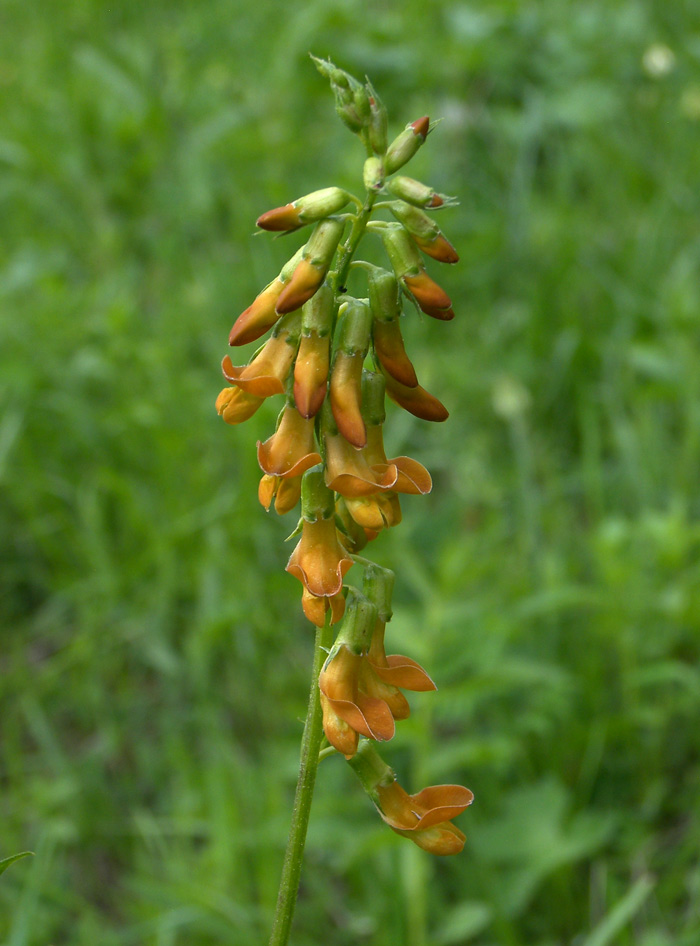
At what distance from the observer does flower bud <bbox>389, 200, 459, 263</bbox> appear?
1228 millimetres

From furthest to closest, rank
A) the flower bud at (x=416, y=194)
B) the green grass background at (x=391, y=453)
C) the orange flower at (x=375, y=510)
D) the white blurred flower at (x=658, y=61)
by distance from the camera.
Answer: the white blurred flower at (x=658, y=61) → the green grass background at (x=391, y=453) → the orange flower at (x=375, y=510) → the flower bud at (x=416, y=194)

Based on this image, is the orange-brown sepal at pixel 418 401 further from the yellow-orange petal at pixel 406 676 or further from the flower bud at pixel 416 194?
the yellow-orange petal at pixel 406 676

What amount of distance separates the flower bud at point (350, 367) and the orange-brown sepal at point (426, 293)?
9 cm

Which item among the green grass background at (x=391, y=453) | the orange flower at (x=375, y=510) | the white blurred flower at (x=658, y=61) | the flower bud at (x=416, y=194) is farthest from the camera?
the white blurred flower at (x=658, y=61)

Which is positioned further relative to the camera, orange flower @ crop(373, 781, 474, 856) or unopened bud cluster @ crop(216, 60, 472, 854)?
orange flower @ crop(373, 781, 474, 856)

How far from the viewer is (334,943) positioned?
253 cm

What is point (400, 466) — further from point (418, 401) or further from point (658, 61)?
point (658, 61)

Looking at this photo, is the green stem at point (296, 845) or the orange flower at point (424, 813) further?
the orange flower at point (424, 813)

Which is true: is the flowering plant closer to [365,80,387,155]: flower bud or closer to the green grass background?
[365,80,387,155]: flower bud

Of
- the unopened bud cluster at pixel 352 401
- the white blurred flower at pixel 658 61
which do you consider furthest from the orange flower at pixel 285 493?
the white blurred flower at pixel 658 61

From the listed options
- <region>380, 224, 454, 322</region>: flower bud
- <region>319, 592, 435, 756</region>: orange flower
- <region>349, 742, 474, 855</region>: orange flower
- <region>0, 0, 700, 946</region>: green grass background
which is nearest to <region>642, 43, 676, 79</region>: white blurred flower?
<region>0, 0, 700, 946</region>: green grass background

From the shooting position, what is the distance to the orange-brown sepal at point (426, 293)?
1.23 metres

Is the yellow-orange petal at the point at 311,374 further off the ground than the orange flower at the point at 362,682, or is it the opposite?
the yellow-orange petal at the point at 311,374

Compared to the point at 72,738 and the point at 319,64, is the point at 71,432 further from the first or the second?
the point at 319,64
